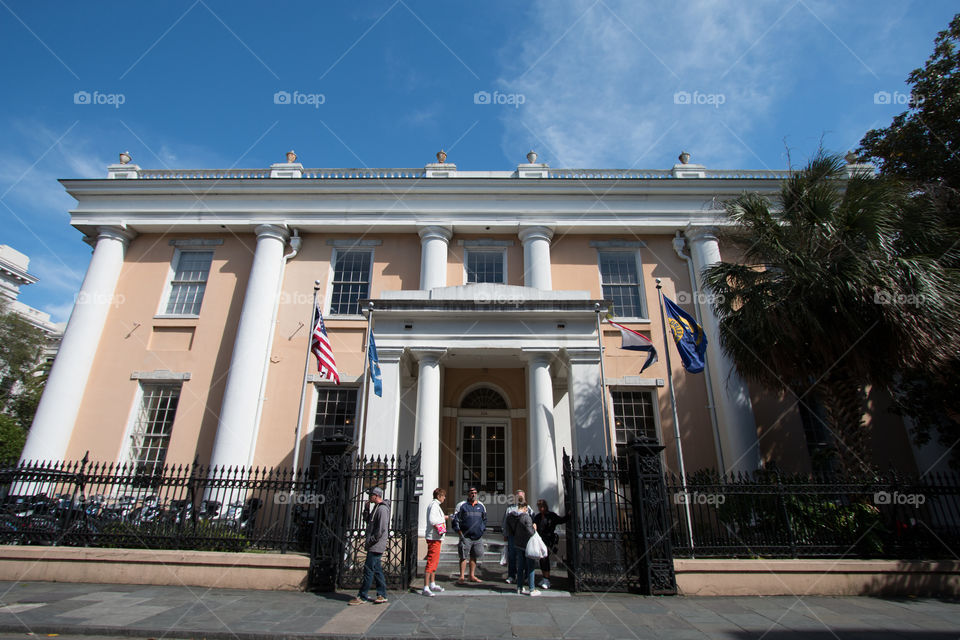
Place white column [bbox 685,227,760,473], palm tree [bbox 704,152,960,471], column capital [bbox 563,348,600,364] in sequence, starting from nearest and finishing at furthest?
palm tree [bbox 704,152,960,471], column capital [bbox 563,348,600,364], white column [bbox 685,227,760,473]

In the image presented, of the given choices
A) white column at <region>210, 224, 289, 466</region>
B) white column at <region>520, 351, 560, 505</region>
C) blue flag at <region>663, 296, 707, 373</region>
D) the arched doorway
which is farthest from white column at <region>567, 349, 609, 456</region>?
white column at <region>210, 224, 289, 466</region>

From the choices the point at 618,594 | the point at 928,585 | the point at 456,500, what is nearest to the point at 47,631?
the point at 618,594

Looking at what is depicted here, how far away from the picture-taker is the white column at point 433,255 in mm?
15613

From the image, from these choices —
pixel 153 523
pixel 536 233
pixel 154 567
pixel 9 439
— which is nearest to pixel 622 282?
pixel 536 233

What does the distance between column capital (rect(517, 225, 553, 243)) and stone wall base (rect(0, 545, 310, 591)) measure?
11.6 meters

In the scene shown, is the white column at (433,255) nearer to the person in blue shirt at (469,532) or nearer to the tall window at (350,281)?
the tall window at (350,281)

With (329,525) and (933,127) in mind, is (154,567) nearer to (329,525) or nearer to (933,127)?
(329,525)

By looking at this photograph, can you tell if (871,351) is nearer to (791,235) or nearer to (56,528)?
(791,235)

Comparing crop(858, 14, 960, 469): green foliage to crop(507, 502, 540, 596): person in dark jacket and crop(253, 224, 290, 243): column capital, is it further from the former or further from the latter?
crop(253, 224, 290, 243): column capital

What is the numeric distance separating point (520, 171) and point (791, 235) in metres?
9.16

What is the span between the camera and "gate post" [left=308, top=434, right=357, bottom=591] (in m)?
8.16

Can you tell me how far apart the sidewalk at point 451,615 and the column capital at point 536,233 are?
11.0m

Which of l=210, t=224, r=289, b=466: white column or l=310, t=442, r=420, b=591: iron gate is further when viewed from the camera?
l=210, t=224, r=289, b=466: white column

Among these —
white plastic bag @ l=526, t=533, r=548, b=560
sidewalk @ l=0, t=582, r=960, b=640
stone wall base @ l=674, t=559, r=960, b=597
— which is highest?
white plastic bag @ l=526, t=533, r=548, b=560
